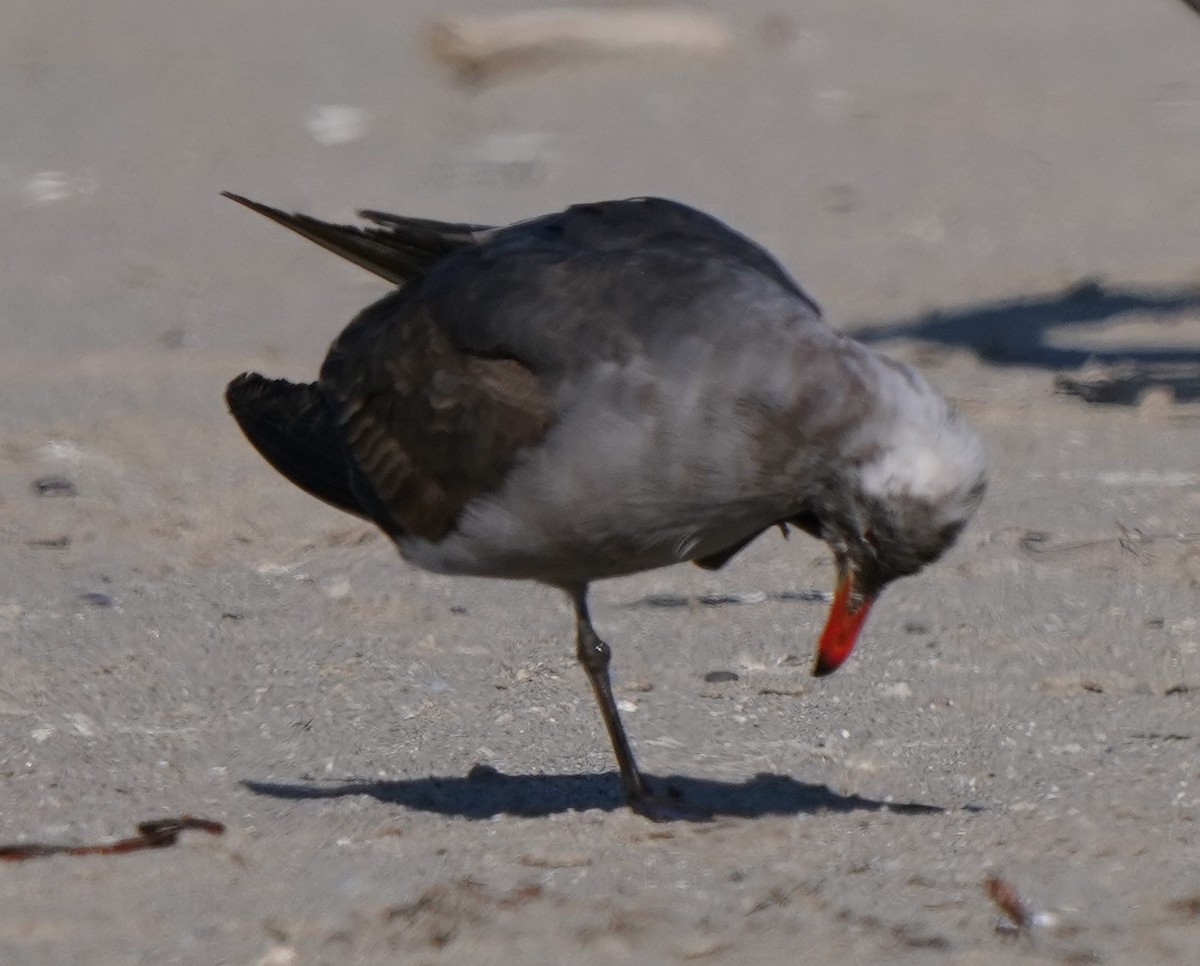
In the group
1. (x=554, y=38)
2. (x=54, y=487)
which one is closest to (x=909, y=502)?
(x=54, y=487)

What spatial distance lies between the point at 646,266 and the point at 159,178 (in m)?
7.93

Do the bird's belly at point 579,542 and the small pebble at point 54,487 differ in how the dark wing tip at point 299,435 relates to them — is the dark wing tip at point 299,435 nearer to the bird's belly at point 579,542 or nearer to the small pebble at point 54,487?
the bird's belly at point 579,542

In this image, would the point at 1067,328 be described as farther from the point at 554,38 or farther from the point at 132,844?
the point at 132,844

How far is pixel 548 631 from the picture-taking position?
6688 mm

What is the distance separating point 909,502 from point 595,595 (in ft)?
8.12

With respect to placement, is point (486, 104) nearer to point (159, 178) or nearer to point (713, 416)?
point (159, 178)

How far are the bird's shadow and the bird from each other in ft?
0.47

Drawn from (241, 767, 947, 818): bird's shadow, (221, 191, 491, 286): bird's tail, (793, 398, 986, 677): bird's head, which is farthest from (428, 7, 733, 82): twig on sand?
(793, 398, 986, 677): bird's head

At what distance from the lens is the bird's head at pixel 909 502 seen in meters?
4.70

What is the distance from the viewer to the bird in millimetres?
4809

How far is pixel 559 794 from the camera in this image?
5.70 metres

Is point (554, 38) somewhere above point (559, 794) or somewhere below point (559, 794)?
above

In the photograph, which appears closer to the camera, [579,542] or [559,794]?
[579,542]

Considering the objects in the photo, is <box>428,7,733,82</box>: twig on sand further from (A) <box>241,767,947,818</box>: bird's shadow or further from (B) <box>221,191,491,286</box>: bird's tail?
(A) <box>241,767,947,818</box>: bird's shadow
